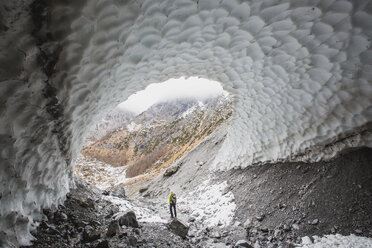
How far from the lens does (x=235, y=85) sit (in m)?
6.66

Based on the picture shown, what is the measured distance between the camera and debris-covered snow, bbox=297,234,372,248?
367 cm

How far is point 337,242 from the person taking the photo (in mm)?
3865

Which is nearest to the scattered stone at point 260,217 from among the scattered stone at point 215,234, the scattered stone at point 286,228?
the scattered stone at point 286,228

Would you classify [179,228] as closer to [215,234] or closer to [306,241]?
[215,234]

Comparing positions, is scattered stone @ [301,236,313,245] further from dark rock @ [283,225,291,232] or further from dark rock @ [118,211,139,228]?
dark rock @ [118,211,139,228]

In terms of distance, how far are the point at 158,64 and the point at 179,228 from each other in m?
5.02

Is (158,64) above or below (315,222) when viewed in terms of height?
above

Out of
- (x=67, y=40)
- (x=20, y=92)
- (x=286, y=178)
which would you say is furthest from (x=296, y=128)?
(x=20, y=92)

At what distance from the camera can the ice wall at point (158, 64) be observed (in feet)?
7.90

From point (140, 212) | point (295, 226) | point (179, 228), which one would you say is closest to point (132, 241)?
point (179, 228)

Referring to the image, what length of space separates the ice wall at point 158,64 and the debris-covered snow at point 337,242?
2356 millimetres

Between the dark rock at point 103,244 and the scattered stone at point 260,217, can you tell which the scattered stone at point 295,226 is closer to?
the scattered stone at point 260,217

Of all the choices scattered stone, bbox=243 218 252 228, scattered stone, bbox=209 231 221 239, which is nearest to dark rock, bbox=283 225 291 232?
scattered stone, bbox=243 218 252 228

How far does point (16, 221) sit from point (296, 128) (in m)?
7.20
